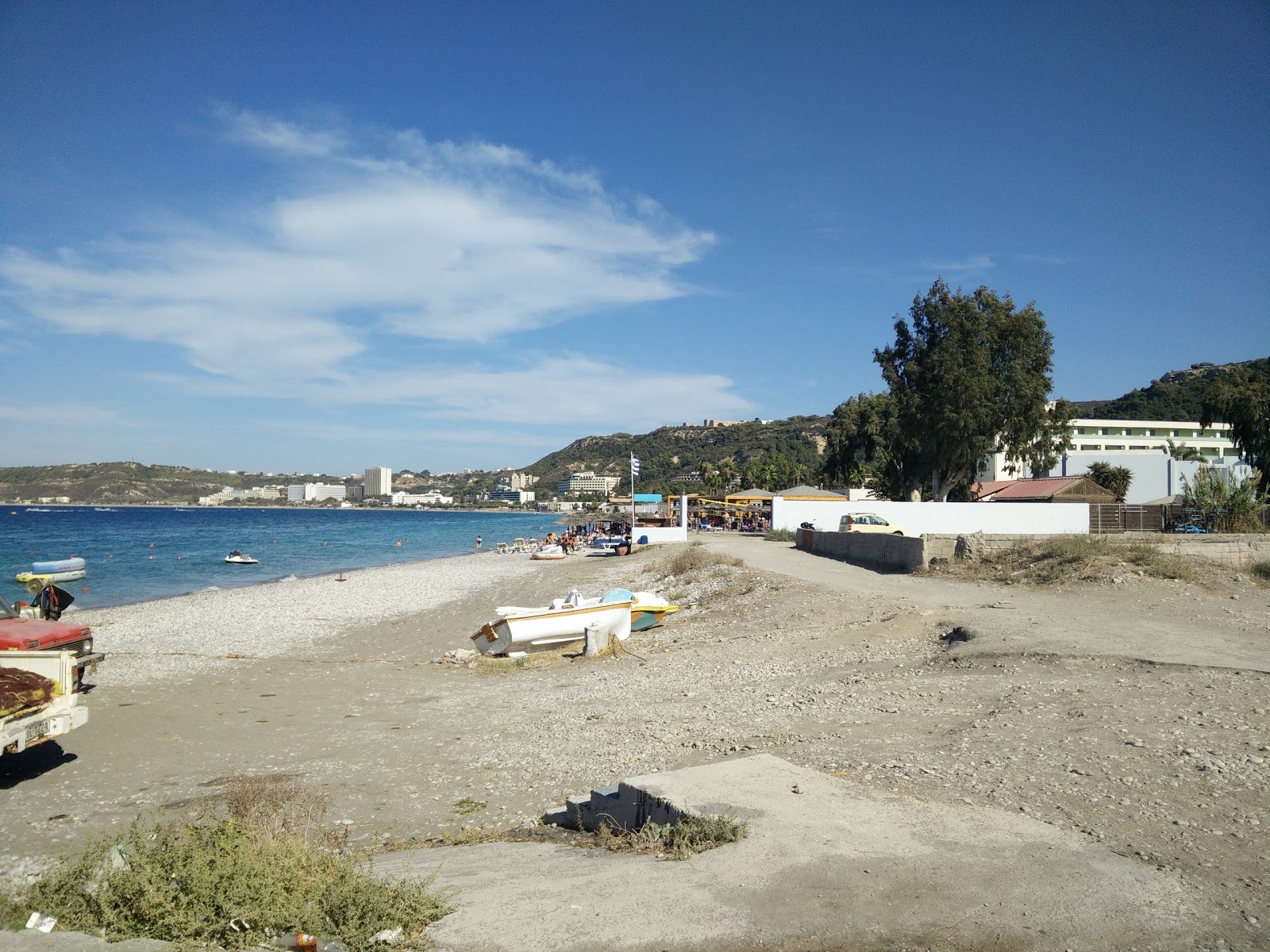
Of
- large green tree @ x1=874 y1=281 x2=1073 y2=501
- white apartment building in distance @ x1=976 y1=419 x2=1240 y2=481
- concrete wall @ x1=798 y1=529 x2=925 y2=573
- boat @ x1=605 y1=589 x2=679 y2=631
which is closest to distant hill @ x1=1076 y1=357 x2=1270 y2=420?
white apartment building in distance @ x1=976 y1=419 x2=1240 y2=481

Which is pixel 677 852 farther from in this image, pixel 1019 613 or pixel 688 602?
pixel 688 602

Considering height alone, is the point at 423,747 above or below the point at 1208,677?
below

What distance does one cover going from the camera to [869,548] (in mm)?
26000

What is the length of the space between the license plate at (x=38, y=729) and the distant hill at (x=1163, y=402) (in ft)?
367

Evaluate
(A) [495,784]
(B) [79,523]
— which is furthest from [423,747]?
(B) [79,523]

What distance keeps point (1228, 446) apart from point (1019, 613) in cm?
8784

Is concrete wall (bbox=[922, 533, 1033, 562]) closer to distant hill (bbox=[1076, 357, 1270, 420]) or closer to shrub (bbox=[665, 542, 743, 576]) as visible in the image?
shrub (bbox=[665, 542, 743, 576])

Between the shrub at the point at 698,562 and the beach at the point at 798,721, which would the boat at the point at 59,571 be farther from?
the shrub at the point at 698,562

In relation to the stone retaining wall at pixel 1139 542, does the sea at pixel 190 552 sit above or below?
below

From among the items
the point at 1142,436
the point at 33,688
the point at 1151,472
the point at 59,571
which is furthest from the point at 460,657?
the point at 1142,436

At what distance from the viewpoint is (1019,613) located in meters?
13.5

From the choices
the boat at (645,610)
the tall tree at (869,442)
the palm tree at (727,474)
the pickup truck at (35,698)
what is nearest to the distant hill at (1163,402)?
the palm tree at (727,474)

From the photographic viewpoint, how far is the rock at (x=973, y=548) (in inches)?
806

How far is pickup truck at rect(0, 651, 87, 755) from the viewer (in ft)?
25.0
